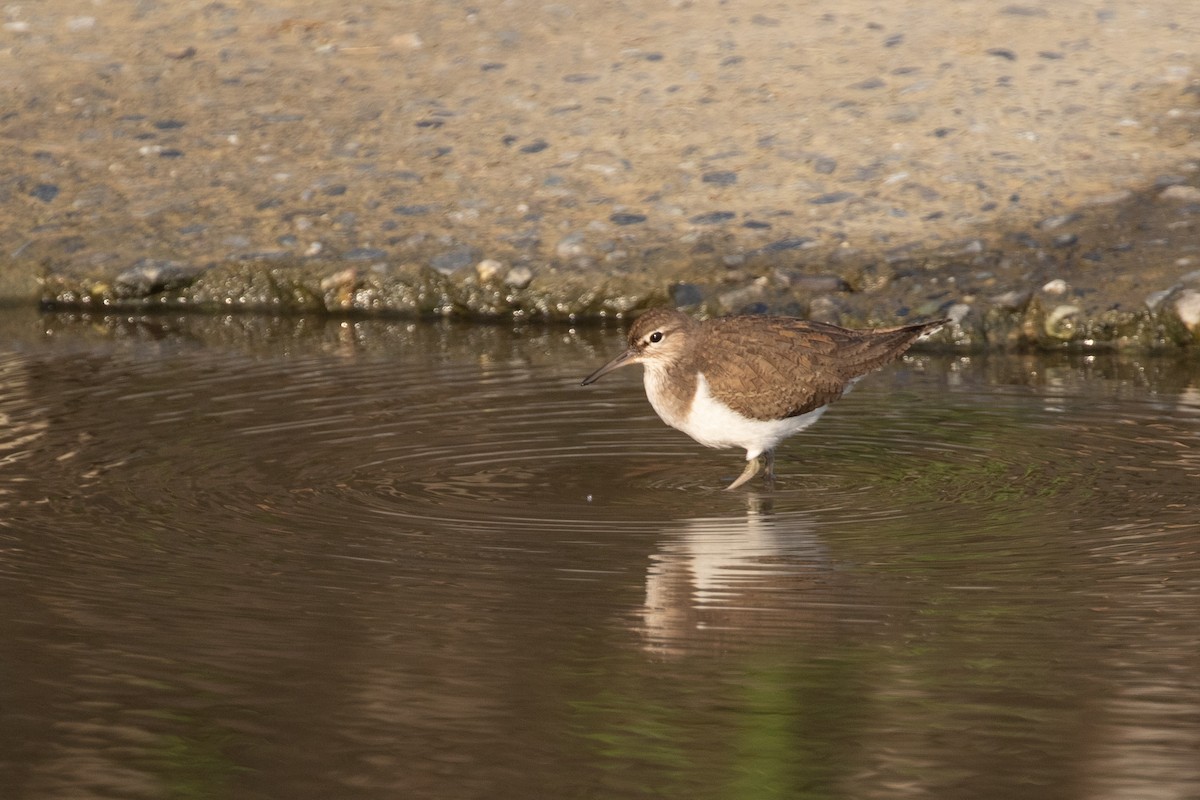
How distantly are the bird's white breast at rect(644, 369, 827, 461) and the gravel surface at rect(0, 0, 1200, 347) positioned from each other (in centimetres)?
295

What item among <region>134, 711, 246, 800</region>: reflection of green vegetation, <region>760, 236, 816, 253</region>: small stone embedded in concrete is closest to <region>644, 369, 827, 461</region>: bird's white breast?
<region>134, 711, 246, 800</region>: reflection of green vegetation

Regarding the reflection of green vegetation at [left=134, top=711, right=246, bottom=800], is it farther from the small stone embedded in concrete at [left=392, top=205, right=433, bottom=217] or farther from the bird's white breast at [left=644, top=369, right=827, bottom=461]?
the small stone embedded in concrete at [left=392, top=205, right=433, bottom=217]

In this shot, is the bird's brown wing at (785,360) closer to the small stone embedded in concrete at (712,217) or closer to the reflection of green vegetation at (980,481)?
the reflection of green vegetation at (980,481)

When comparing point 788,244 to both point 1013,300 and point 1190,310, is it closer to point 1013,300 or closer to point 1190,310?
point 1013,300

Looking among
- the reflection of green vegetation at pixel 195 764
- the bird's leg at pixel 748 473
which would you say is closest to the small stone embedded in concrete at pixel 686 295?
the bird's leg at pixel 748 473

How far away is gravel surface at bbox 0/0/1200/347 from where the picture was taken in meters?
11.5

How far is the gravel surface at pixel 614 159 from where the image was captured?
11.5 m

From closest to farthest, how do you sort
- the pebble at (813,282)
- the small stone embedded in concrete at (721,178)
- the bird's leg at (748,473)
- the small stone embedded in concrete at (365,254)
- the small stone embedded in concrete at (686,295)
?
the bird's leg at (748,473) → the pebble at (813,282) → the small stone embedded in concrete at (686,295) → the small stone embedded in concrete at (365,254) → the small stone embedded in concrete at (721,178)

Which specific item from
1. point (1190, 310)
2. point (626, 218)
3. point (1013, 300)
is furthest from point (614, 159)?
point (1190, 310)

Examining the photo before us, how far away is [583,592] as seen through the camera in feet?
20.2

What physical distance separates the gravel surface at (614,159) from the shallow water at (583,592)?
Answer: 157 cm

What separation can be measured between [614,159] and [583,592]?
24.6ft

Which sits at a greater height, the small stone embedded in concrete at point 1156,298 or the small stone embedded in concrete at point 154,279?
the small stone embedded in concrete at point 154,279

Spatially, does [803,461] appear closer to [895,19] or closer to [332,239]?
[332,239]
